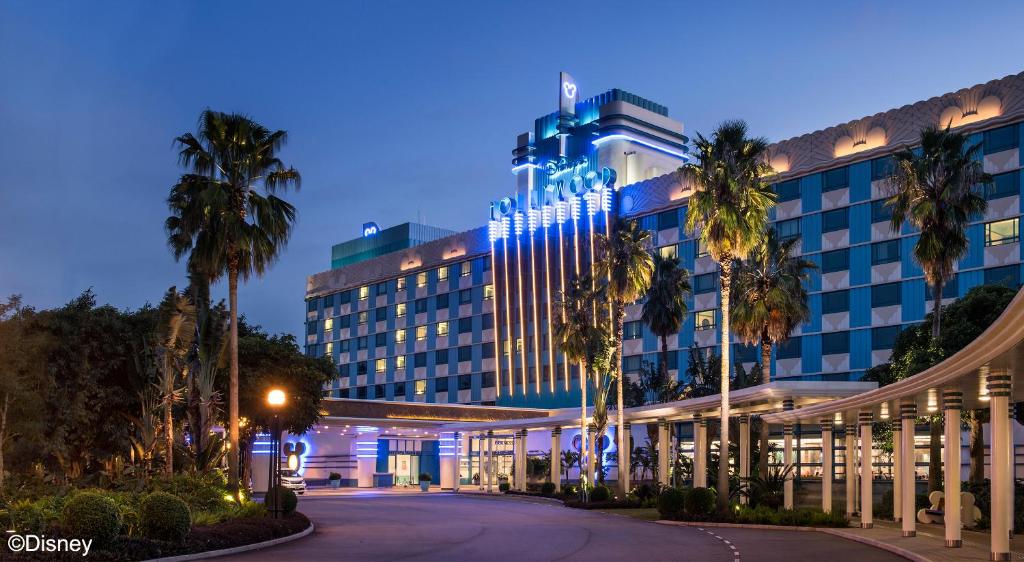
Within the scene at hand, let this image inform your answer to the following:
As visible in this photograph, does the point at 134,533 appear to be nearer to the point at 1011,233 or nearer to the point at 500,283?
the point at 1011,233

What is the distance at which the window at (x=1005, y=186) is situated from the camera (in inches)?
2608

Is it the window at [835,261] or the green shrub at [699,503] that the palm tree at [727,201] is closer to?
the green shrub at [699,503]

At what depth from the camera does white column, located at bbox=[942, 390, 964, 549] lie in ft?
87.9

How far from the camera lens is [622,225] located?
5862cm

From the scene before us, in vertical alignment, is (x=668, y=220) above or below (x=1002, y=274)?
above

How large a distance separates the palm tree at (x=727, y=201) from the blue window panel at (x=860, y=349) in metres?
35.0

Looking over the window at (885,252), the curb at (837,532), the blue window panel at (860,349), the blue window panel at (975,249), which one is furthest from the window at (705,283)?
the curb at (837,532)

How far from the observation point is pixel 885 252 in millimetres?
74000

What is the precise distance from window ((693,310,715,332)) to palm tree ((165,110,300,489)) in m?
52.8

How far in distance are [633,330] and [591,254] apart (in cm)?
752

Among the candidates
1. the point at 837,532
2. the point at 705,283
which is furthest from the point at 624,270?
the point at 705,283

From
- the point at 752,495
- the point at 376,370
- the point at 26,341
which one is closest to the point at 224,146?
the point at 26,341

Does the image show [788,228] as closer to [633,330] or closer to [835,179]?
[835,179]

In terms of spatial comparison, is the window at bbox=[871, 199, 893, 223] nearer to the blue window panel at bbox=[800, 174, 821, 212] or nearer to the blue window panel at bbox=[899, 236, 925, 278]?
the blue window panel at bbox=[899, 236, 925, 278]
